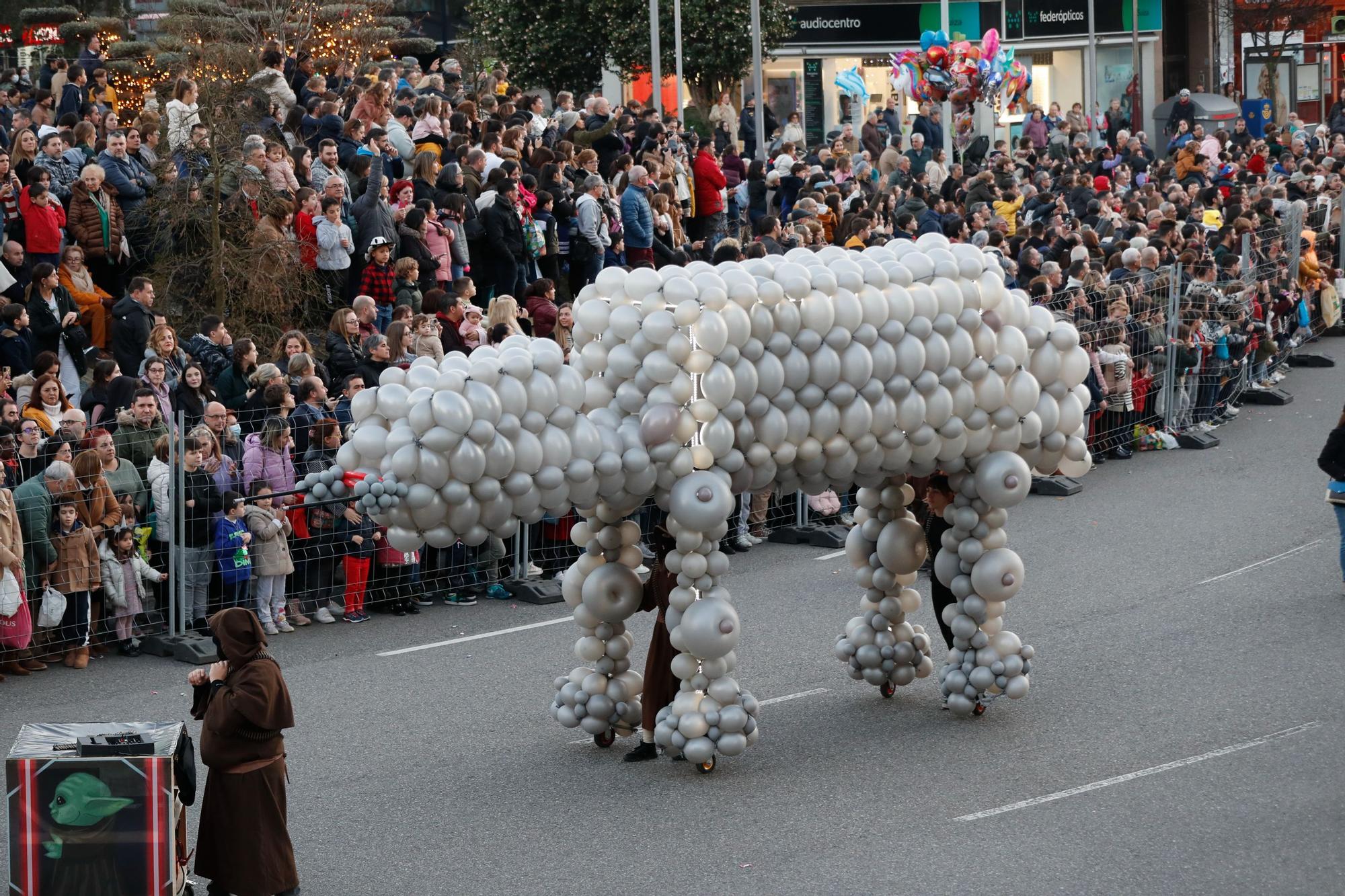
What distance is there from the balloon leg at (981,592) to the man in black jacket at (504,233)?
8.33 m

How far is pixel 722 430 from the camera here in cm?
965

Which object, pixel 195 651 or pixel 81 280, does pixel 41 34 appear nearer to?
pixel 81 280

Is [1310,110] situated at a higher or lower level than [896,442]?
higher

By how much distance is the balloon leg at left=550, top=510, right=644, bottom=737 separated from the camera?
10297 millimetres

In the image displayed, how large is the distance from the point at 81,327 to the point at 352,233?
287 cm

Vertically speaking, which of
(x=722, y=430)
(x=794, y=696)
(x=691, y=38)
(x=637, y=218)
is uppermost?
(x=691, y=38)

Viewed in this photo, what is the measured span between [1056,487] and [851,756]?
7.83 m

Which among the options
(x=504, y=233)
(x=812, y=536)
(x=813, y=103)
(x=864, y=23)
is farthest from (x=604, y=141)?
(x=864, y=23)

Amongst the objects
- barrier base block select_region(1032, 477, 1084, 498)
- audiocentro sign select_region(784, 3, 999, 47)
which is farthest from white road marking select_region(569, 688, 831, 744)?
audiocentro sign select_region(784, 3, 999, 47)

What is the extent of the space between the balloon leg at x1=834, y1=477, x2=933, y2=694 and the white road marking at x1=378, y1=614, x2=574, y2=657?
7.68 feet

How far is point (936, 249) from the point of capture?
10625mm

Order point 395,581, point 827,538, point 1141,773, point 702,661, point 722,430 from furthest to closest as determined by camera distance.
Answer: point 827,538 → point 395,581 → point 702,661 → point 1141,773 → point 722,430

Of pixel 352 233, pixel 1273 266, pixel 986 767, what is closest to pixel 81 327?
pixel 352 233

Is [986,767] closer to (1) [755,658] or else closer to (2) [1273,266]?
(1) [755,658]
